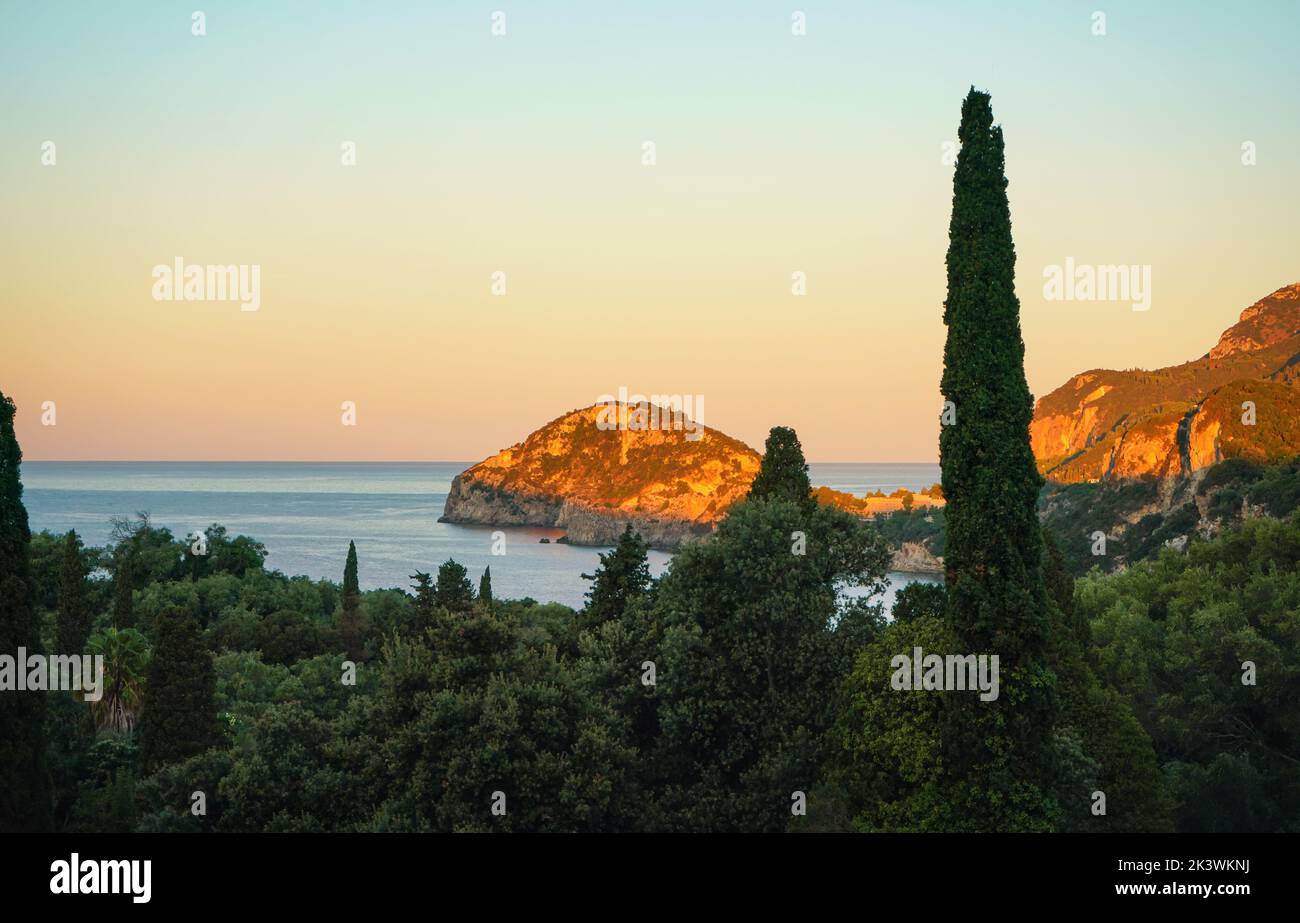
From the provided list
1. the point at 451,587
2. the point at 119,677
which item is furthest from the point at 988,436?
the point at 451,587

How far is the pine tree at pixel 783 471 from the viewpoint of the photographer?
2911 cm

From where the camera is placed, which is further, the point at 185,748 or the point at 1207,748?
the point at 1207,748

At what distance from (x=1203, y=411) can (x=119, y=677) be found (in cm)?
7795

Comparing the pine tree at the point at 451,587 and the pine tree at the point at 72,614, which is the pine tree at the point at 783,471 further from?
the pine tree at the point at 72,614

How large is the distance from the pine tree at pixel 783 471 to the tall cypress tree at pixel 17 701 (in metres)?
17.6

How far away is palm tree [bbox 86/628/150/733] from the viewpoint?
32.1 metres

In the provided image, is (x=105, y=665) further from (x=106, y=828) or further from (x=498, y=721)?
(x=498, y=721)

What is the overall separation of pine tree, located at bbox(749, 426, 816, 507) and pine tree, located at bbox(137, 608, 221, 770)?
1572 cm

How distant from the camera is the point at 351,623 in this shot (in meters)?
53.3

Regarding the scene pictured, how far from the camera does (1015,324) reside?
19641 millimetres

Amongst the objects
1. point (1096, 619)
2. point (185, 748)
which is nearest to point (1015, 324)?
point (185, 748)

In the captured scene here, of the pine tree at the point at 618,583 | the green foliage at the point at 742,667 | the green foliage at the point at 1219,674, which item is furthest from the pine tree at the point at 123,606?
the green foliage at the point at 1219,674
